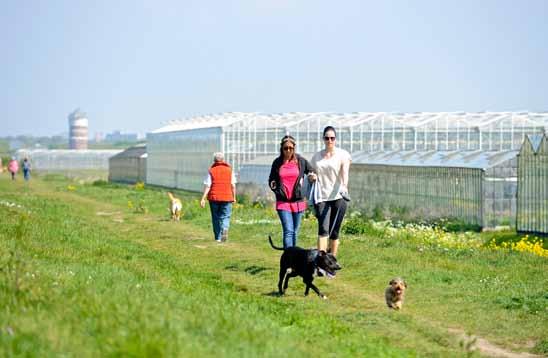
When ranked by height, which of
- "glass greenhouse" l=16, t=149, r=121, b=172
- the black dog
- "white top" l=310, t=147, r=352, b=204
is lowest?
"glass greenhouse" l=16, t=149, r=121, b=172

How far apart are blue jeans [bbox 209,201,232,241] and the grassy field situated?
0.39 m

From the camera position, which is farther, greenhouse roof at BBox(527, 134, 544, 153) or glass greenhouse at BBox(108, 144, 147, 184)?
glass greenhouse at BBox(108, 144, 147, 184)

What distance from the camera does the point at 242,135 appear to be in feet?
154

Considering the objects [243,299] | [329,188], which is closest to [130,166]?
[329,188]

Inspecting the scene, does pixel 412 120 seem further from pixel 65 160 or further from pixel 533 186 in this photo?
pixel 65 160

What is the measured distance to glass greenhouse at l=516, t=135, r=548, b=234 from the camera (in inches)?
1013

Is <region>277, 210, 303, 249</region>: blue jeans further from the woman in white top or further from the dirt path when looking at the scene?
the dirt path

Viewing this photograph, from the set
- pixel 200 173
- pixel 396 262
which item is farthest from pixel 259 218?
pixel 200 173

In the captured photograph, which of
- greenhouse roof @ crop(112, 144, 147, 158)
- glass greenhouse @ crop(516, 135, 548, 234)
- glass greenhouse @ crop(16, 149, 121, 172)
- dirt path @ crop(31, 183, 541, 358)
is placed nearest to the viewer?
dirt path @ crop(31, 183, 541, 358)

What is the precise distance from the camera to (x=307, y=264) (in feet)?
38.6

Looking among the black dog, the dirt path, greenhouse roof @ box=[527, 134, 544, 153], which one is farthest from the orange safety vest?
greenhouse roof @ box=[527, 134, 544, 153]

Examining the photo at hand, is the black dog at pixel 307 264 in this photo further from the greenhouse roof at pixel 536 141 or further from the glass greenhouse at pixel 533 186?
the greenhouse roof at pixel 536 141

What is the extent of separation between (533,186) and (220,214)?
1114 cm

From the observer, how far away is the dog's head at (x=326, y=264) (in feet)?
38.2
